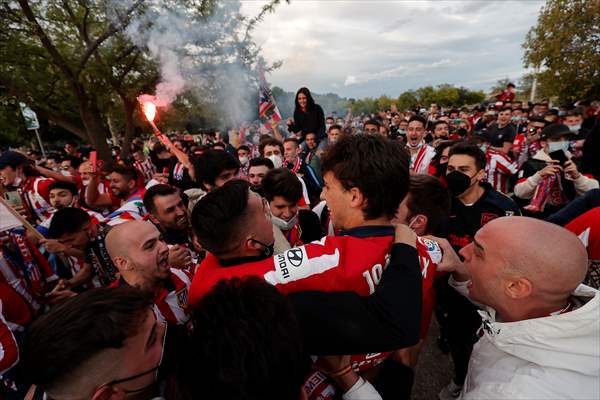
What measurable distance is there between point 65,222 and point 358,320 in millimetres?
3703

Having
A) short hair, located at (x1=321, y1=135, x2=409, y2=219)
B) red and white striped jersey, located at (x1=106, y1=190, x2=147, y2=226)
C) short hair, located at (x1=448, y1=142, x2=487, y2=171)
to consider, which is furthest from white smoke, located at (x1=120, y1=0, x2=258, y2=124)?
short hair, located at (x1=321, y1=135, x2=409, y2=219)

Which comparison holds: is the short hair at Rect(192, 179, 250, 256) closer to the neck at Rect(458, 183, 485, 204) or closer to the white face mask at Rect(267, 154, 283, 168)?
the neck at Rect(458, 183, 485, 204)

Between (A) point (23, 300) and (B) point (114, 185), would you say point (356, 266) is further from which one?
(B) point (114, 185)

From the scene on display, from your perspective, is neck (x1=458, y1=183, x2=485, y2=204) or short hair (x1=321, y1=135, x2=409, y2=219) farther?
neck (x1=458, y1=183, x2=485, y2=204)

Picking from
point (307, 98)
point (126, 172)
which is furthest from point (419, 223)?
point (307, 98)

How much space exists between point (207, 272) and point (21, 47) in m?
12.1

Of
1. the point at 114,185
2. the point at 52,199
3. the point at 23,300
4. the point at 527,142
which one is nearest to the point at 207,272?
the point at 23,300

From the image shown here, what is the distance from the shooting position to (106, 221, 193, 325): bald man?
2.12 m

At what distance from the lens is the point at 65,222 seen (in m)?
3.42

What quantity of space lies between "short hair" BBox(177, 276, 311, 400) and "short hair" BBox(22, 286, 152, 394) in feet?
1.08

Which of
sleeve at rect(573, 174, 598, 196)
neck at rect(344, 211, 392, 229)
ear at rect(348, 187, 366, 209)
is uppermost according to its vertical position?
ear at rect(348, 187, 366, 209)

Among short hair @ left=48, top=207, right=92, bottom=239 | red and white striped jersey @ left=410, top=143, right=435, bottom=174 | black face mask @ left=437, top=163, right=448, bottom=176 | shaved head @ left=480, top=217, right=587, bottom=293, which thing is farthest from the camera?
red and white striped jersey @ left=410, top=143, right=435, bottom=174

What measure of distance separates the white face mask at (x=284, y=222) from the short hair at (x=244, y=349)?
184cm

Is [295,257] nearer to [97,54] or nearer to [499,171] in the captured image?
[499,171]
